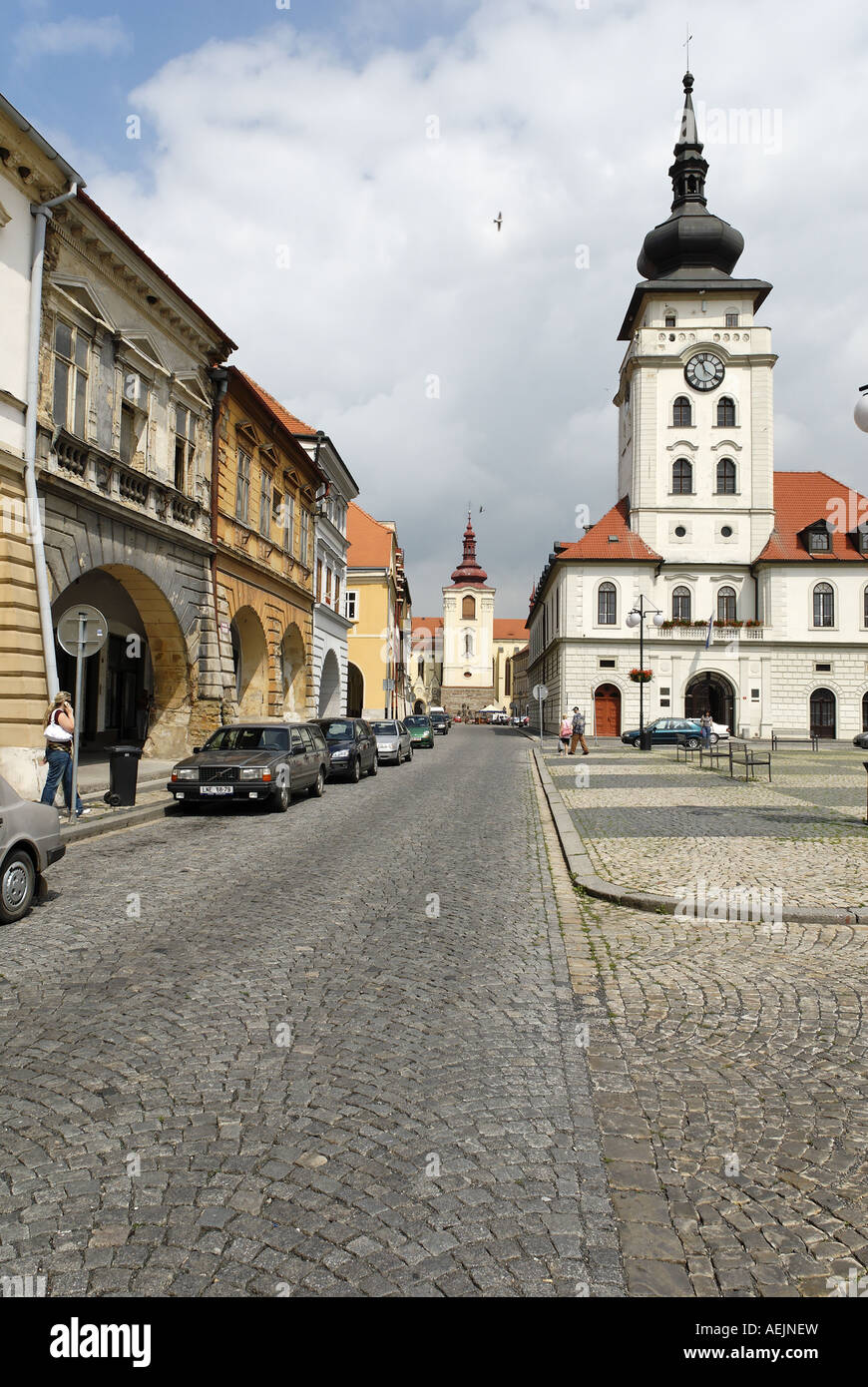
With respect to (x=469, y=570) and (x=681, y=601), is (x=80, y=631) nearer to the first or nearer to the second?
(x=681, y=601)

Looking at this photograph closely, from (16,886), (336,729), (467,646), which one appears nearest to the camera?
(16,886)

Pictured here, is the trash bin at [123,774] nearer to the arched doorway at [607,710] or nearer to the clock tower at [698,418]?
the arched doorway at [607,710]

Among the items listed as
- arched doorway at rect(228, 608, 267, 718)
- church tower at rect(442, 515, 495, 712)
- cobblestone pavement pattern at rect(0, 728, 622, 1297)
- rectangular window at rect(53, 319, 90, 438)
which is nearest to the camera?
cobblestone pavement pattern at rect(0, 728, 622, 1297)

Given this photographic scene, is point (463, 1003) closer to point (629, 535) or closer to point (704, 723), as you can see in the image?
point (704, 723)

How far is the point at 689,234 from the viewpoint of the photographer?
50969 mm

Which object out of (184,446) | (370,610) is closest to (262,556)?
(184,446)

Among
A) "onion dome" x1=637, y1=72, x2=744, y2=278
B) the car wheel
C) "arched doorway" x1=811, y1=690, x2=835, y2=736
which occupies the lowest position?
the car wheel

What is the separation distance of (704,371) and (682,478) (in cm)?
637

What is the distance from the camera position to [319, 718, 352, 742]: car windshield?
71.8ft

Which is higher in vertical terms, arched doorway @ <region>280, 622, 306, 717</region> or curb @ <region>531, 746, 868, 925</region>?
arched doorway @ <region>280, 622, 306, 717</region>

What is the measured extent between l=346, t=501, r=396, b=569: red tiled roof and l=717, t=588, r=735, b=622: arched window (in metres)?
19.7

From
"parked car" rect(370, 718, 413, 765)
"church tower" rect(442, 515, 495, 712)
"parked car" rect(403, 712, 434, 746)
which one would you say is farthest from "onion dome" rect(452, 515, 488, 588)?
"parked car" rect(370, 718, 413, 765)

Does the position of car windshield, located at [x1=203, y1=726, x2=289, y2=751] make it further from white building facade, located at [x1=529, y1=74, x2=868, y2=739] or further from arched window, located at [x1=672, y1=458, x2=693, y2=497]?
arched window, located at [x1=672, y1=458, x2=693, y2=497]

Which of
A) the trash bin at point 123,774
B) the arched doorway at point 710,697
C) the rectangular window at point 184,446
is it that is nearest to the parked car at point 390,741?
the rectangular window at point 184,446
